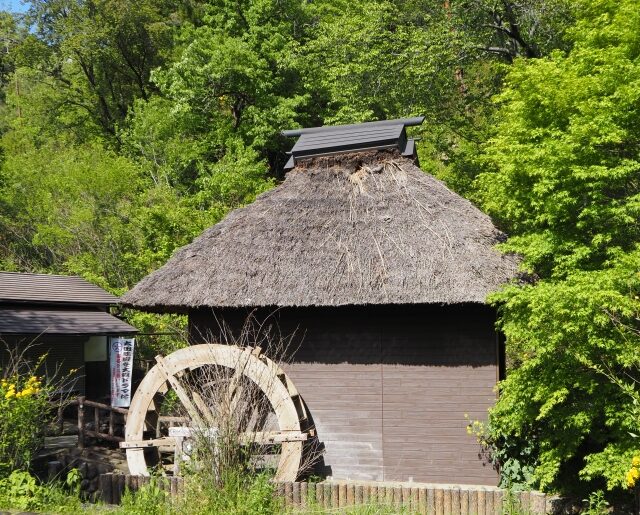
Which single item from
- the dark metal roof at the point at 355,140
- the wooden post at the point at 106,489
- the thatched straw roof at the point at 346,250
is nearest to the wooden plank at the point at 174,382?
the thatched straw roof at the point at 346,250

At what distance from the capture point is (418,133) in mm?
20859

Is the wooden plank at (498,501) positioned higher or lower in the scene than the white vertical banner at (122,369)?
lower

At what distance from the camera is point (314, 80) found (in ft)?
85.7

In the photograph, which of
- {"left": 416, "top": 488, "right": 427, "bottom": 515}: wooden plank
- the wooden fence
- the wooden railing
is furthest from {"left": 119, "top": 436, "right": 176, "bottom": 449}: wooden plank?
{"left": 416, "top": 488, "right": 427, "bottom": 515}: wooden plank

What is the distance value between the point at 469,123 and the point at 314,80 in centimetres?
821

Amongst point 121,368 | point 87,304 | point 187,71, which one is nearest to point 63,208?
point 87,304

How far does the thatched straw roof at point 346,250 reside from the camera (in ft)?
34.1

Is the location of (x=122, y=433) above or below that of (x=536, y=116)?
below

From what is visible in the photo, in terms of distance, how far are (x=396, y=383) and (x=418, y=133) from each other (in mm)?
11492

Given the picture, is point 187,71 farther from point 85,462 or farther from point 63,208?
point 85,462

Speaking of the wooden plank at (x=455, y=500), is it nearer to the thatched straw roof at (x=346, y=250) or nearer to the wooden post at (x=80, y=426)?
the thatched straw roof at (x=346, y=250)

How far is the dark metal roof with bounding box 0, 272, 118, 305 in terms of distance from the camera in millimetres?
18531

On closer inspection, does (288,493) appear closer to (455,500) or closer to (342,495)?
(342,495)

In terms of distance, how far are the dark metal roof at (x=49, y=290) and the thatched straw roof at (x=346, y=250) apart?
8.04m
